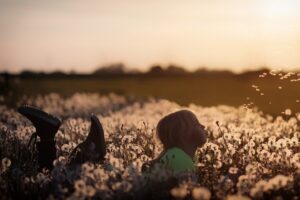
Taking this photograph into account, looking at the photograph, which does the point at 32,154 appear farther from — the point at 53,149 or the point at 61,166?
the point at 61,166

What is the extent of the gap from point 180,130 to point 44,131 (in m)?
1.90

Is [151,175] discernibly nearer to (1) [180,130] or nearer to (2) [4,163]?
(2) [4,163]

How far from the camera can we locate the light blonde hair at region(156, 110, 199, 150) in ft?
28.9

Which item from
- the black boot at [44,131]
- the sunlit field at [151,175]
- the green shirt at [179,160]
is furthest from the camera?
the black boot at [44,131]

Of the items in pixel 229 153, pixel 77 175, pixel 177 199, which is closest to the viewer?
pixel 177 199

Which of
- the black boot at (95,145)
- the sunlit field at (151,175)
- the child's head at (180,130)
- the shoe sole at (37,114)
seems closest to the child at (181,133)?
the child's head at (180,130)

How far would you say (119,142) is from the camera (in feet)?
35.1

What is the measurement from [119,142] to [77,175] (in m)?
2.88

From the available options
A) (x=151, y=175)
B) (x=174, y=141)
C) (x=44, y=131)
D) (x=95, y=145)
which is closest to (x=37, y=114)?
(x=44, y=131)

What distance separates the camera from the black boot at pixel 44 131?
9672 millimetres

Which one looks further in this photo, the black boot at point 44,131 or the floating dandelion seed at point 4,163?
the black boot at point 44,131

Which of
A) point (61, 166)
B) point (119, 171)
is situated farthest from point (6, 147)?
point (119, 171)

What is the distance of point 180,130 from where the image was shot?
881 cm

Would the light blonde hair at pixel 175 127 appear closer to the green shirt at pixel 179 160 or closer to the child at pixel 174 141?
the child at pixel 174 141
